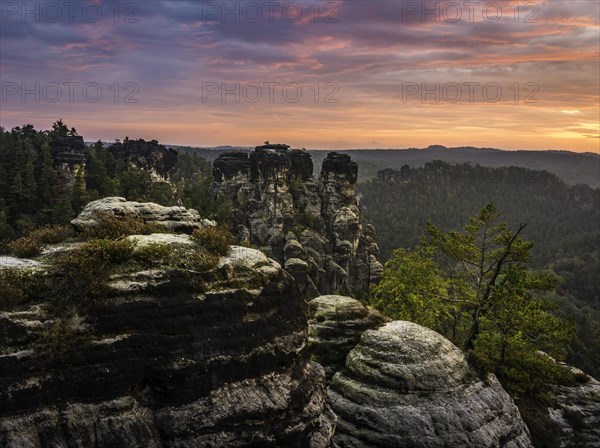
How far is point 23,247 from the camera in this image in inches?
604

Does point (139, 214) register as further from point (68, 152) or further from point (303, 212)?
point (303, 212)

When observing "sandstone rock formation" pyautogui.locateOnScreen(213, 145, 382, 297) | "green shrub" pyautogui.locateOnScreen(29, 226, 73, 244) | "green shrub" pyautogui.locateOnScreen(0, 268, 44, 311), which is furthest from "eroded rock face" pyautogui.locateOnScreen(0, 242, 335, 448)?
"sandstone rock formation" pyautogui.locateOnScreen(213, 145, 382, 297)

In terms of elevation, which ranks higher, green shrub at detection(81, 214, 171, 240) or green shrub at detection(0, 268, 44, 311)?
green shrub at detection(81, 214, 171, 240)

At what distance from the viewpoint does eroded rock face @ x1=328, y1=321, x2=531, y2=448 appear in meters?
19.1

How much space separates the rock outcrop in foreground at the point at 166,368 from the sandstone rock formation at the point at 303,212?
86326 mm

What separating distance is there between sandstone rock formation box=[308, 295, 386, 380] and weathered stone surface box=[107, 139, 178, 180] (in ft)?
336

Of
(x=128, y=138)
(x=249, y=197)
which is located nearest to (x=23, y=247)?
(x=249, y=197)

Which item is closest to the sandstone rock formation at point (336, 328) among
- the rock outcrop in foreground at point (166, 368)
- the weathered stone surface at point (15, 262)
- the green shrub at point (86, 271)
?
the rock outcrop in foreground at point (166, 368)

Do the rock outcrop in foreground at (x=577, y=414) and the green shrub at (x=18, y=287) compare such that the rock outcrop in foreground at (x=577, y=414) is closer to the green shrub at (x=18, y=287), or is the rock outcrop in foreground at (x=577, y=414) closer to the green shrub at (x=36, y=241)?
the green shrub at (x=18, y=287)

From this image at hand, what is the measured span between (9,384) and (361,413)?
14.3m

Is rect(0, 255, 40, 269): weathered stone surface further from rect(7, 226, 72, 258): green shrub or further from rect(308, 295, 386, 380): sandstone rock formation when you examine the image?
rect(308, 295, 386, 380): sandstone rock formation

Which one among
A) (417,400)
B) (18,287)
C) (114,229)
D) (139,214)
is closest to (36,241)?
(114,229)

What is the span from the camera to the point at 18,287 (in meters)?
13.4

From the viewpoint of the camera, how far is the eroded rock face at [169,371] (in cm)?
1231
